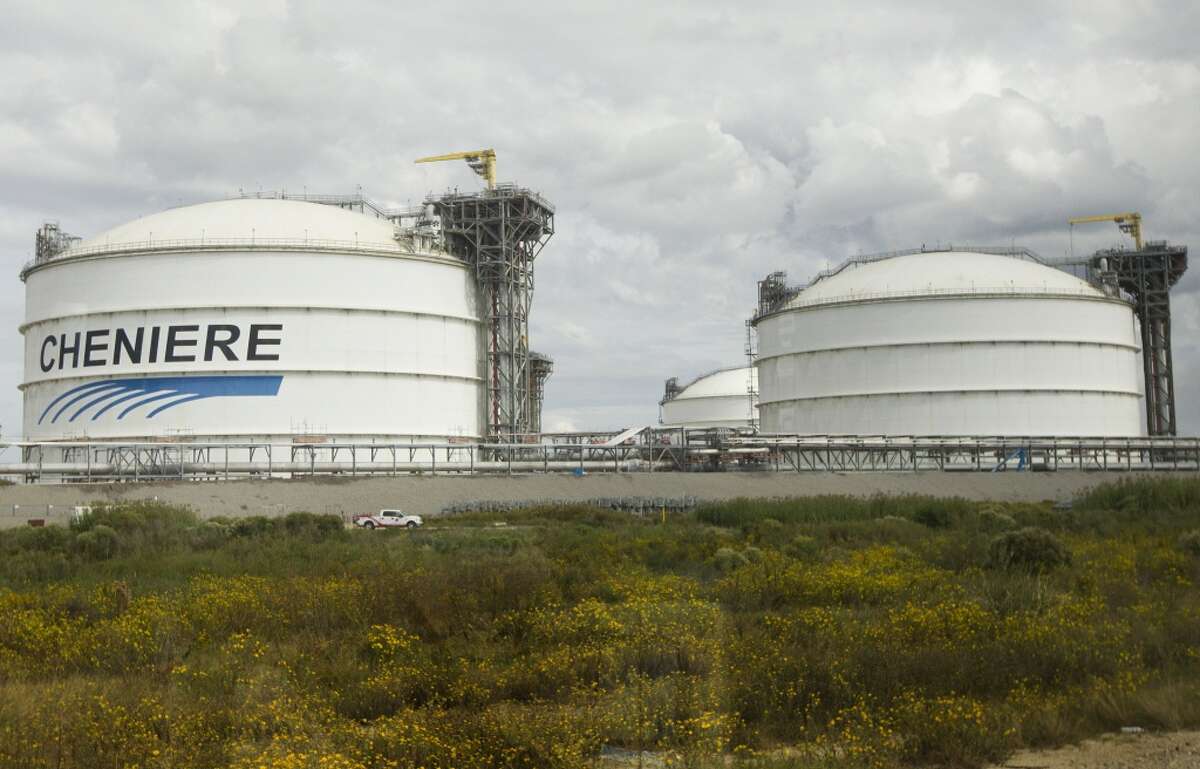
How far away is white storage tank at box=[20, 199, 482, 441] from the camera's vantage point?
4884 centimetres

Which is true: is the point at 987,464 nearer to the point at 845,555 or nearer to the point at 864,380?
the point at 864,380

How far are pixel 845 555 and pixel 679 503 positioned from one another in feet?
74.1

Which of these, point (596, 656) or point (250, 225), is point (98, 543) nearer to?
point (596, 656)

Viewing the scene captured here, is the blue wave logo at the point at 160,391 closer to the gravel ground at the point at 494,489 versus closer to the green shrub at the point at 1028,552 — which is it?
the gravel ground at the point at 494,489

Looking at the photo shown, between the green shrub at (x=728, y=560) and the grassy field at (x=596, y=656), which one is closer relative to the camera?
the grassy field at (x=596, y=656)

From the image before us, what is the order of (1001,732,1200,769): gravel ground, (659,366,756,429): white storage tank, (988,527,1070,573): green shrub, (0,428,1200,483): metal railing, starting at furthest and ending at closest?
(659,366,756,429): white storage tank, (0,428,1200,483): metal railing, (988,527,1070,573): green shrub, (1001,732,1200,769): gravel ground

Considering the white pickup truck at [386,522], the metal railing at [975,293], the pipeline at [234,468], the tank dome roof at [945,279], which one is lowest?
the white pickup truck at [386,522]

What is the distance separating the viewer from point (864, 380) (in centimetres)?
5559

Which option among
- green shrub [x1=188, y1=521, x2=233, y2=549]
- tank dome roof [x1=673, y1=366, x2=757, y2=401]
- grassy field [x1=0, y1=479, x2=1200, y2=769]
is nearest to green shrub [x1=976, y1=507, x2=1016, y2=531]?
grassy field [x1=0, y1=479, x2=1200, y2=769]

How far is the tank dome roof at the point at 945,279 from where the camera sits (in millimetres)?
55312

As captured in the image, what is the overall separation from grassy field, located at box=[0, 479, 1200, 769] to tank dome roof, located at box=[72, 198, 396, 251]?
3199 centimetres

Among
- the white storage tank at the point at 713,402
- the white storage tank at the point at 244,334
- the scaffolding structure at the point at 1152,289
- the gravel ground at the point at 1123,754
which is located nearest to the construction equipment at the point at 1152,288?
the scaffolding structure at the point at 1152,289

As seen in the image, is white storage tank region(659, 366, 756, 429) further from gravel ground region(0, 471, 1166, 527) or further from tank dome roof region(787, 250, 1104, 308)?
gravel ground region(0, 471, 1166, 527)

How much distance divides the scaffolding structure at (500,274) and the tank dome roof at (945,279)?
1465cm
